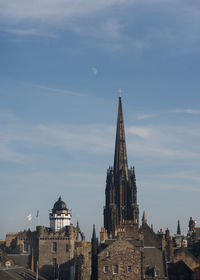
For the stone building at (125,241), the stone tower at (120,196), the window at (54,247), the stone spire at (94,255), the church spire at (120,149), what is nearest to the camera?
the stone building at (125,241)

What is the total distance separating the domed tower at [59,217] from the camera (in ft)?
375

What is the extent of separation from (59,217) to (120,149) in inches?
1604

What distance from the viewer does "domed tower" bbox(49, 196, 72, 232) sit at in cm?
11419

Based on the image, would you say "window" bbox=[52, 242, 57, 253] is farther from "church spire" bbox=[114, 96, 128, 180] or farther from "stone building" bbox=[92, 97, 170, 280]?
"church spire" bbox=[114, 96, 128, 180]

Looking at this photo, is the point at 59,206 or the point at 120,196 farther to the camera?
the point at 120,196

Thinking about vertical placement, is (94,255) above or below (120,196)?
below

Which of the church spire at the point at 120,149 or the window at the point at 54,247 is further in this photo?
the church spire at the point at 120,149

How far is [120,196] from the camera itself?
140m

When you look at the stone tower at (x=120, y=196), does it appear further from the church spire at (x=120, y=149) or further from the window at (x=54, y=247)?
the window at (x=54, y=247)

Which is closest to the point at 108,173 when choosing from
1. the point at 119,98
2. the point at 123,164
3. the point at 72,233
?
the point at 123,164

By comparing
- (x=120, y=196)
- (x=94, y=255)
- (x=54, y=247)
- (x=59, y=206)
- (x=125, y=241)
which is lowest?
(x=94, y=255)

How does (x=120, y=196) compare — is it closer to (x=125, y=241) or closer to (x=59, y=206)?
(x=59, y=206)

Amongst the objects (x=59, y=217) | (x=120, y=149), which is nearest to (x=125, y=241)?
(x=59, y=217)

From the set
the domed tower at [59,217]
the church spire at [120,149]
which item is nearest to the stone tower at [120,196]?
the church spire at [120,149]
